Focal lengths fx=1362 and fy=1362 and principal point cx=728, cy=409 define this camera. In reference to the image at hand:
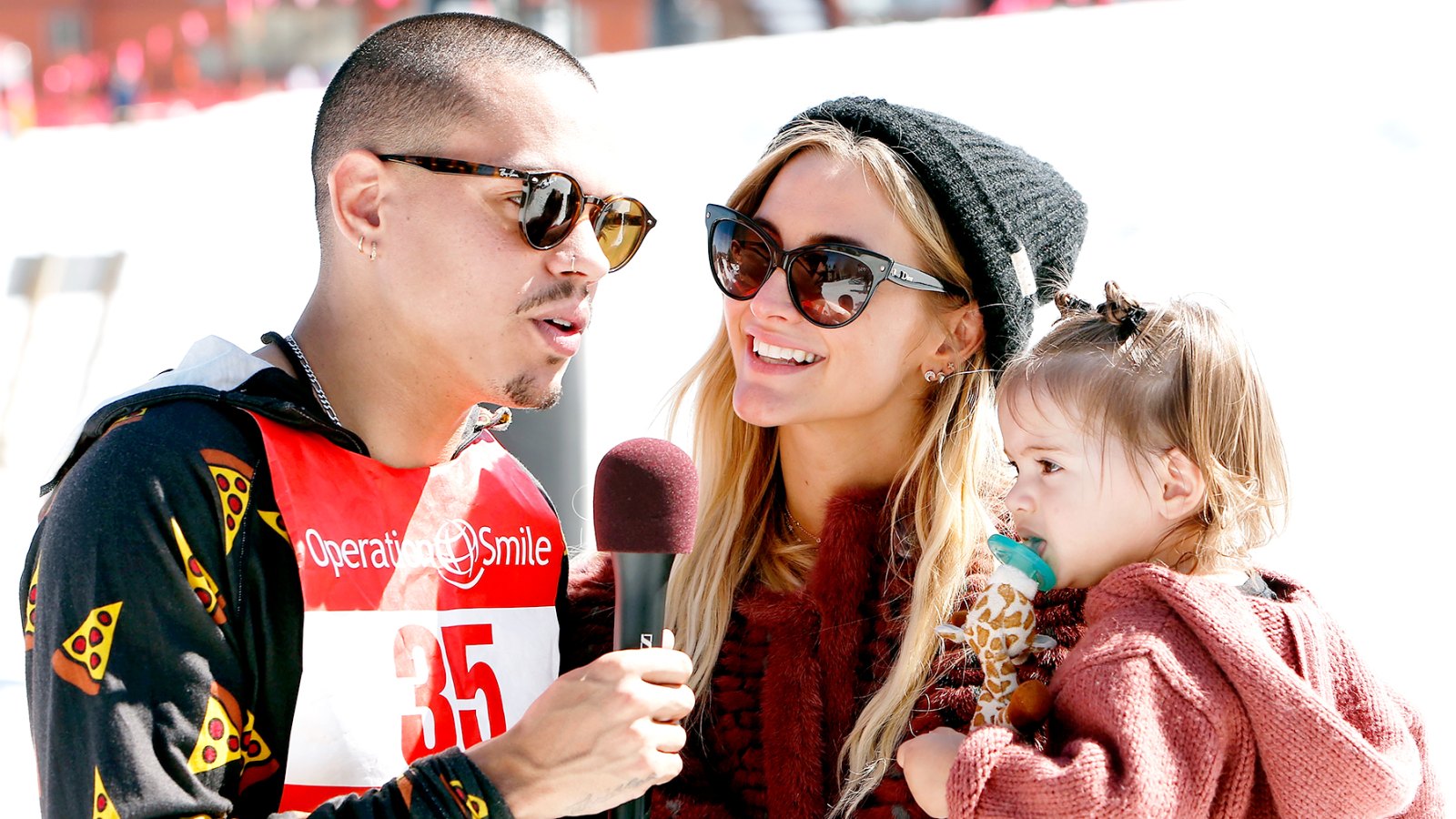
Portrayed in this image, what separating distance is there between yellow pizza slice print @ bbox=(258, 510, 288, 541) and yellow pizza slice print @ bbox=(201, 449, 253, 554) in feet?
0.11

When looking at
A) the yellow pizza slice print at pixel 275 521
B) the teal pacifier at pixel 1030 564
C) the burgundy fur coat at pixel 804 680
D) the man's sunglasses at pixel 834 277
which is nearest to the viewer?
the yellow pizza slice print at pixel 275 521

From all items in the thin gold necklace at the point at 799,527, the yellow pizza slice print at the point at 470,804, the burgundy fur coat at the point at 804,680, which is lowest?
the burgundy fur coat at the point at 804,680

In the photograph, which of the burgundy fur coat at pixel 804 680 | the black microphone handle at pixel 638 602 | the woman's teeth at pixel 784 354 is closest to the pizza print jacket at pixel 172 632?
the black microphone handle at pixel 638 602

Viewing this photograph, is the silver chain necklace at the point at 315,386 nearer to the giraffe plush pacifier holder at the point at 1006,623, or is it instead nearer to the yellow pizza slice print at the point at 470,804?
the yellow pizza slice print at the point at 470,804

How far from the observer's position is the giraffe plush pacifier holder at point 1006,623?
2043 mm

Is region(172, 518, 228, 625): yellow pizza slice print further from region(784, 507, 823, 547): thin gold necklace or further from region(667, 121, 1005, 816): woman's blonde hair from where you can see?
region(784, 507, 823, 547): thin gold necklace

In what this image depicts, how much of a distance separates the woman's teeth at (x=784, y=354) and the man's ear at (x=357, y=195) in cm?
80

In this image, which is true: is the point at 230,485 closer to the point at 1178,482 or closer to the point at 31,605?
the point at 31,605

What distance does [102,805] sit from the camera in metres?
1.65

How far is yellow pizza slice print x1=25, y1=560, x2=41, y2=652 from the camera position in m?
1.77

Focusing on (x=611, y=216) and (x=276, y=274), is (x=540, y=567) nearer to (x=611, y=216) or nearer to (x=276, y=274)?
(x=611, y=216)

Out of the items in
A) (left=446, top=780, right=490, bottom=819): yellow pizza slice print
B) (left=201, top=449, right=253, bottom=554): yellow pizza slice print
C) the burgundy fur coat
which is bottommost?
the burgundy fur coat

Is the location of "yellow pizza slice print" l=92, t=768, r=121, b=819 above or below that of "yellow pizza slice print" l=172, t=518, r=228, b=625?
below

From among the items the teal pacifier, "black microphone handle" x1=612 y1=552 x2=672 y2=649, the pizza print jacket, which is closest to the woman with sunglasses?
the teal pacifier
